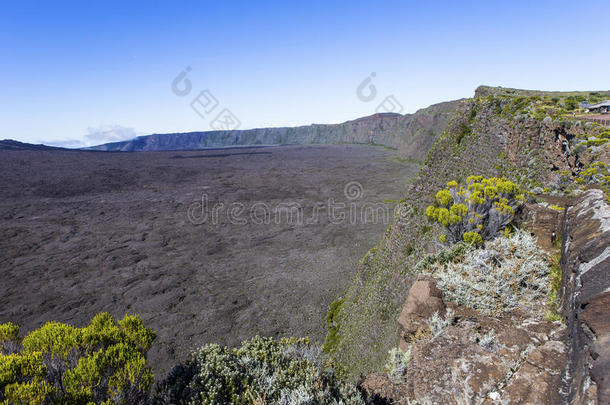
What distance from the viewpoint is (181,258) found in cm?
2234

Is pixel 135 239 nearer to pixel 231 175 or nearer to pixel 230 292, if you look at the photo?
pixel 230 292

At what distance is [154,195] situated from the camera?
43281 mm

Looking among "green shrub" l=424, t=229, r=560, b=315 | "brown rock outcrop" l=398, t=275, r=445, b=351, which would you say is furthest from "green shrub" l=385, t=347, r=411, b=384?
"green shrub" l=424, t=229, r=560, b=315

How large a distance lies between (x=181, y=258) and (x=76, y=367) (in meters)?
19.0

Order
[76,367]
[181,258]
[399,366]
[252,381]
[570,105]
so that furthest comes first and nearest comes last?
[181,258] < [570,105] < [399,366] < [252,381] < [76,367]

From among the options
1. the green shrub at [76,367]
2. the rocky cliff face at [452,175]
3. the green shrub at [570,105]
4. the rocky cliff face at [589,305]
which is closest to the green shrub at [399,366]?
the rocky cliff face at [452,175]

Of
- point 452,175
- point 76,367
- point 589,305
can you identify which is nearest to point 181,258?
point 452,175

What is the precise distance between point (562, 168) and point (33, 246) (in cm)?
3317

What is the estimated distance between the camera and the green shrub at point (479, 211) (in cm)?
712

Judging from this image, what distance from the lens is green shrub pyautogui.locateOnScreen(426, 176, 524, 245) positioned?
7117 mm

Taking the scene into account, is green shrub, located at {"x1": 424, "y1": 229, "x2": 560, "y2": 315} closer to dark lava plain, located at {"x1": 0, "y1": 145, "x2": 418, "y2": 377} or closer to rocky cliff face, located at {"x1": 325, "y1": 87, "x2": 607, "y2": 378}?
rocky cliff face, located at {"x1": 325, "y1": 87, "x2": 607, "y2": 378}

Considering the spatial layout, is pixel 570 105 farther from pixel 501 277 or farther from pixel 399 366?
pixel 399 366

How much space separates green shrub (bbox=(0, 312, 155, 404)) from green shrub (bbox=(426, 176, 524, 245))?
7.00m

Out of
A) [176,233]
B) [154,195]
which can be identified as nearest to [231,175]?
[154,195]
